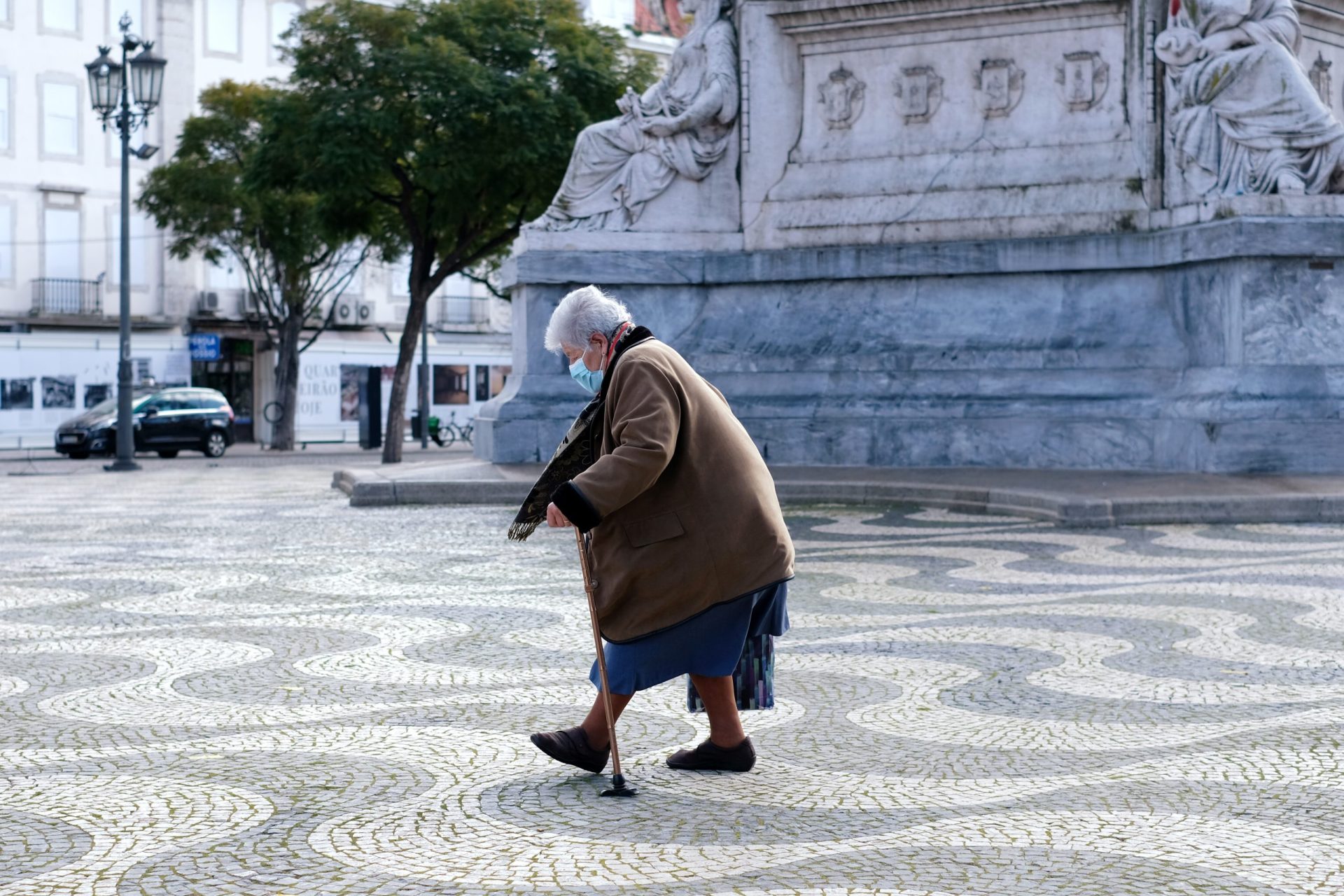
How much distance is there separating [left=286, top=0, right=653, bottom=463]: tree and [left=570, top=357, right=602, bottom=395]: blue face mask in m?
19.7

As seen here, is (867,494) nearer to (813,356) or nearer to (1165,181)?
(813,356)

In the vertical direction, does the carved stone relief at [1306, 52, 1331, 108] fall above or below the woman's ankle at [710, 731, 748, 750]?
above

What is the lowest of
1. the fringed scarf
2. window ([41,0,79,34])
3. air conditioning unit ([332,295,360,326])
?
the fringed scarf

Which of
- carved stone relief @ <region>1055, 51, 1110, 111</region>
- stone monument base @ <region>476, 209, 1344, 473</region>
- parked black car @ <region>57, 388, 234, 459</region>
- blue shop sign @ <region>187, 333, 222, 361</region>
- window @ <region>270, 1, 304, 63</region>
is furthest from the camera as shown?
window @ <region>270, 1, 304, 63</region>

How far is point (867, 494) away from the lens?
41.8ft

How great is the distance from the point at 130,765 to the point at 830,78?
1171 centimetres

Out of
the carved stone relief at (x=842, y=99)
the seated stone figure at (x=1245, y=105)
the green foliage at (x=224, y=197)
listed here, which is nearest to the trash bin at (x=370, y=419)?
the green foliage at (x=224, y=197)

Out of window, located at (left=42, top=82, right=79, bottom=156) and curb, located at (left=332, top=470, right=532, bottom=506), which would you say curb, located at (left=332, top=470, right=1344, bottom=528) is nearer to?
curb, located at (left=332, top=470, right=532, bottom=506)

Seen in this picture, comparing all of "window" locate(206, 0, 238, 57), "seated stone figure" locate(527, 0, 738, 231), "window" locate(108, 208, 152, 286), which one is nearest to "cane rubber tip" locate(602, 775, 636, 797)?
"seated stone figure" locate(527, 0, 738, 231)

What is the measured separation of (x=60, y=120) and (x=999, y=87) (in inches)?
1389

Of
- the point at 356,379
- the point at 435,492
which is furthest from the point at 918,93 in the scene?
the point at 356,379

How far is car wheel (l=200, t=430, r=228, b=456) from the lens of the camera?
34688mm

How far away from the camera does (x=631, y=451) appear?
168 inches

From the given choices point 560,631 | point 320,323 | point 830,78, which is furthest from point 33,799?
point 320,323
